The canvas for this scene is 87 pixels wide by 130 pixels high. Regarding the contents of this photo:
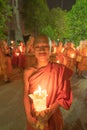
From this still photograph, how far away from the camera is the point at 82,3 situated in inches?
1122

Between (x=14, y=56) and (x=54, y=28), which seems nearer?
(x=14, y=56)

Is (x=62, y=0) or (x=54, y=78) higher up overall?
(x=62, y=0)

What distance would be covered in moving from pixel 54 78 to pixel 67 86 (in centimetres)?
18

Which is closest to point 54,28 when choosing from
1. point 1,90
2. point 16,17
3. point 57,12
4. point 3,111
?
point 57,12

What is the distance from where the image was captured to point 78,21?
28.7 meters

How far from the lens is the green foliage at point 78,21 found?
28453 mm

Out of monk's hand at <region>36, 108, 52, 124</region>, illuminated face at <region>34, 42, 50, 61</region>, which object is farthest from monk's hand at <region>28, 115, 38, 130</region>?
illuminated face at <region>34, 42, 50, 61</region>

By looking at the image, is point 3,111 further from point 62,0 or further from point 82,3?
point 62,0

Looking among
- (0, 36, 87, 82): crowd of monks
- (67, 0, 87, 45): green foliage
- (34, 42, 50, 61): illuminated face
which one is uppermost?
(67, 0, 87, 45): green foliage

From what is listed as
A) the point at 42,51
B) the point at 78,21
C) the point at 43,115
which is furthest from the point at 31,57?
the point at 78,21

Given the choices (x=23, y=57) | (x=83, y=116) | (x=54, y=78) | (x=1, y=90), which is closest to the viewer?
(x=54, y=78)

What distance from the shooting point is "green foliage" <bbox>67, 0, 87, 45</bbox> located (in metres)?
28.5

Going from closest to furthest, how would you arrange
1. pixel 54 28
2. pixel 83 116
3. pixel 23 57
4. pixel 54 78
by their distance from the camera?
pixel 54 78 < pixel 83 116 < pixel 23 57 < pixel 54 28

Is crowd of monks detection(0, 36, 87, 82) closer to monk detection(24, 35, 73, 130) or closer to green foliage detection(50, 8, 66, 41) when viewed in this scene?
monk detection(24, 35, 73, 130)
